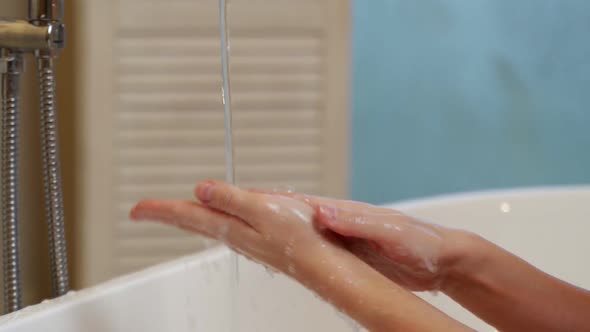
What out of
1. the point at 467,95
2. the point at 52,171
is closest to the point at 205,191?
the point at 52,171

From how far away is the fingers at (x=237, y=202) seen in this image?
807mm

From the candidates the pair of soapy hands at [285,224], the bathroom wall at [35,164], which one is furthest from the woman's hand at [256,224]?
the bathroom wall at [35,164]

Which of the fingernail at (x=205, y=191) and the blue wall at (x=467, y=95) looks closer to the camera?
the fingernail at (x=205, y=191)

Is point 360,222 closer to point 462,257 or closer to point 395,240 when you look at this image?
point 395,240

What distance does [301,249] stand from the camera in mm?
811

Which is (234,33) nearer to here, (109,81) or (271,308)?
(109,81)

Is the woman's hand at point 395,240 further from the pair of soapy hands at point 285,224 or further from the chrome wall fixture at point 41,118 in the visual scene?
the chrome wall fixture at point 41,118

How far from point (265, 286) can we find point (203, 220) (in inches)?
16.2

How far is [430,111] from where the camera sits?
2.67 metres

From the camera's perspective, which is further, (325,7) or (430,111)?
(430,111)

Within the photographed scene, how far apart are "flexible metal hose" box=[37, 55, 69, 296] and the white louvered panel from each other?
84cm

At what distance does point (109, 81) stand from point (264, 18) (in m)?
0.40

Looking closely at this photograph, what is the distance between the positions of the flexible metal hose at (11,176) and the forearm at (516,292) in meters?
0.57

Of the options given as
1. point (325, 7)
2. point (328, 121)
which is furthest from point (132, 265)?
point (325, 7)
